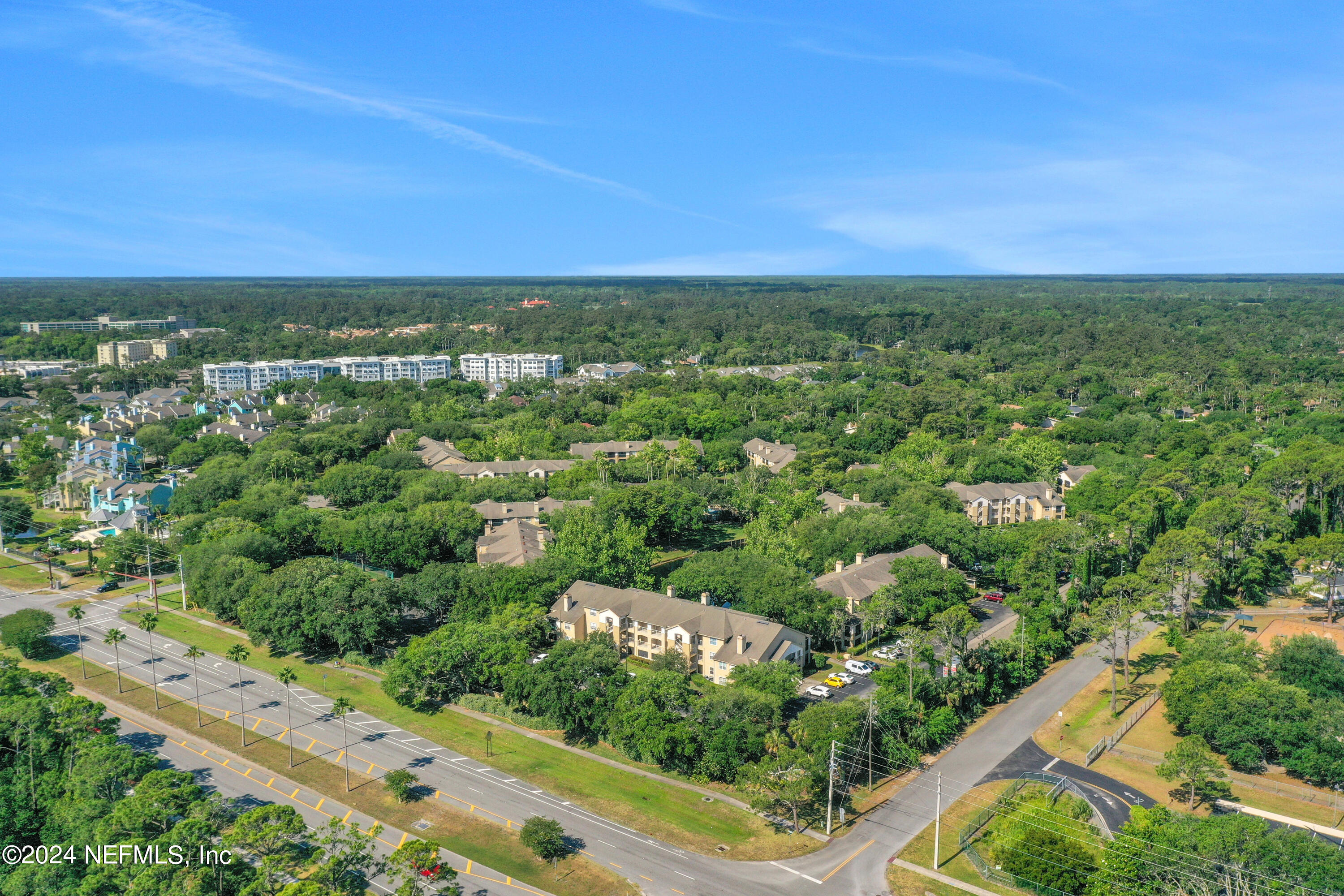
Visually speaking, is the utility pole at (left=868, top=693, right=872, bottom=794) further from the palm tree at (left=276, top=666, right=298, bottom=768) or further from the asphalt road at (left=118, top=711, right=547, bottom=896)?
the palm tree at (left=276, top=666, right=298, bottom=768)

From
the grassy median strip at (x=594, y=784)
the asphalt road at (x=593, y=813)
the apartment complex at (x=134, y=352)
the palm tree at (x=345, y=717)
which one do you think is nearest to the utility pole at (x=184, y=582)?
the asphalt road at (x=593, y=813)

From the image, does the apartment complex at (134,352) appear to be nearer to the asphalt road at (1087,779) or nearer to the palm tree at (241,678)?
the palm tree at (241,678)

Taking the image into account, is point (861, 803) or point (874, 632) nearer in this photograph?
point (861, 803)

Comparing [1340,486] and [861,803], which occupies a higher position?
[1340,486]

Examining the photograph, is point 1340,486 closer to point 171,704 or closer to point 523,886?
point 523,886

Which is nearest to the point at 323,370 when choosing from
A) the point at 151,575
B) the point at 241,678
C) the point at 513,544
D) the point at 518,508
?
the point at 151,575

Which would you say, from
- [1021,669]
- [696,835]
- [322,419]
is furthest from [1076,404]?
[696,835]

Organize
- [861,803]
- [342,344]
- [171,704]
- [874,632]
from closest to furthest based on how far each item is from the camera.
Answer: [861,803] < [171,704] < [874,632] < [342,344]
